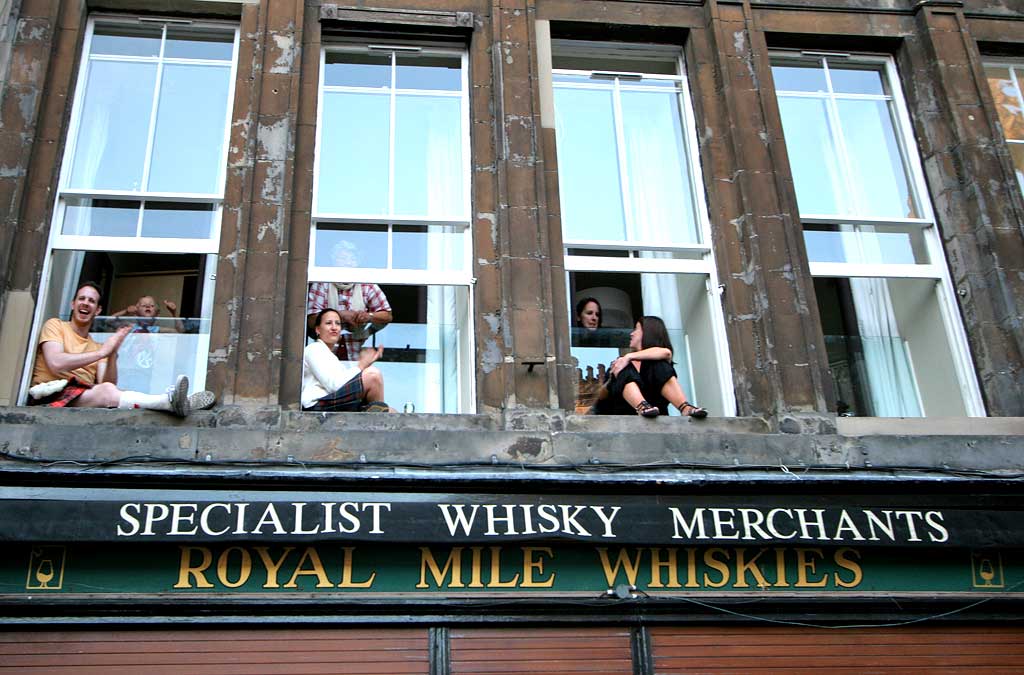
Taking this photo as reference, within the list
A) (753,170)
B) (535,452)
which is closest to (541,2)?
(753,170)

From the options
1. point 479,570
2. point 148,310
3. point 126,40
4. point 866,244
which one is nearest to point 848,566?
point 479,570

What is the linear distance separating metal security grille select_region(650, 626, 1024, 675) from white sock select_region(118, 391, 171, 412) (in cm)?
356

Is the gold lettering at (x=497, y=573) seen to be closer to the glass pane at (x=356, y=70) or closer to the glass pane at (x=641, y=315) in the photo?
Answer: the glass pane at (x=641, y=315)

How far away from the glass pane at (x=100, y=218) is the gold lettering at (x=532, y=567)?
12.6 feet

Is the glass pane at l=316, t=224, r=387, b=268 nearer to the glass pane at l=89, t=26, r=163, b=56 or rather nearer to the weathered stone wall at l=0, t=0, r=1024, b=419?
the weathered stone wall at l=0, t=0, r=1024, b=419

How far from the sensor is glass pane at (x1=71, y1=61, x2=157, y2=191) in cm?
837

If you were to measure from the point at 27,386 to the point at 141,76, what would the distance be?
281 centimetres

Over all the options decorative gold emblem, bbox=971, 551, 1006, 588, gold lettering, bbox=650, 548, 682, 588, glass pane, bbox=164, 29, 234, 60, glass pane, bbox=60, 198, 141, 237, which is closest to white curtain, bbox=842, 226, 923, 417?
decorative gold emblem, bbox=971, 551, 1006, 588

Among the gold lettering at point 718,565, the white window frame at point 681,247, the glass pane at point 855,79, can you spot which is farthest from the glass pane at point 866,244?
the gold lettering at point 718,565

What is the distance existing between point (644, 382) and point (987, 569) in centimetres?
266

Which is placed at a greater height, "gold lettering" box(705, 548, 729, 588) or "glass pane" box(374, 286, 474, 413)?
"glass pane" box(374, 286, 474, 413)

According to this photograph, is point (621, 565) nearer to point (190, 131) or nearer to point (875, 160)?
point (875, 160)

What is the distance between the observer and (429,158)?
884 centimetres

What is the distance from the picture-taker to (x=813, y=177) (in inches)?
364
